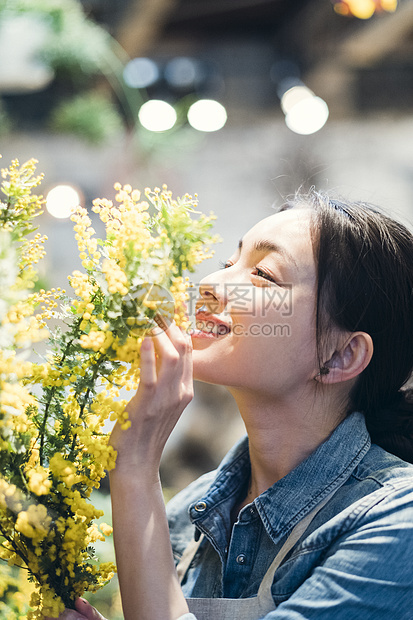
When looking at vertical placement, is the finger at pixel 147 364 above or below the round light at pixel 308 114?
below

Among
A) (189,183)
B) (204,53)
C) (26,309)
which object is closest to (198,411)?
(189,183)

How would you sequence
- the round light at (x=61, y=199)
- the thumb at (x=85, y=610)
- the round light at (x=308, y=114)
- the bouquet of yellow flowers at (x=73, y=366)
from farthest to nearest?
the round light at (x=308, y=114) < the round light at (x=61, y=199) < the thumb at (x=85, y=610) < the bouquet of yellow flowers at (x=73, y=366)

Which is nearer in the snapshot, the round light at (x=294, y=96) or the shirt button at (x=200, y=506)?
the shirt button at (x=200, y=506)

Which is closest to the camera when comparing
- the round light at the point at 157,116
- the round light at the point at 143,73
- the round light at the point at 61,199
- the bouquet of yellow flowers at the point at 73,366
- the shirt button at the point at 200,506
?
the bouquet of yellow flowers at the point at 73,366

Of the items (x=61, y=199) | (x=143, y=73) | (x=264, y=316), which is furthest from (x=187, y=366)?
(x=143, y=73)

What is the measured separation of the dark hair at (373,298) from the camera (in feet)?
2.90

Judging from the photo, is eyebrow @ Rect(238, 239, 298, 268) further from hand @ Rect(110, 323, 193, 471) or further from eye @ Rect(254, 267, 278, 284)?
hand @ Rect(110, 323, 193, 471)

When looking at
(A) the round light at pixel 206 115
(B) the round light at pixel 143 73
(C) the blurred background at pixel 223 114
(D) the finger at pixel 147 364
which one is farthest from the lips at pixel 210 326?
(B) the round light at pixel 143 73

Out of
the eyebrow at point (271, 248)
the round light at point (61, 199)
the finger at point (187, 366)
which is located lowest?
the finger at point (187, 366)

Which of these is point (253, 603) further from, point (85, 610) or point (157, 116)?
point (157, 116)

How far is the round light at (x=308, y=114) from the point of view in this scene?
2.63 m

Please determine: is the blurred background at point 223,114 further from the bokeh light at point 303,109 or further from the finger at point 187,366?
the finger at point 187,366

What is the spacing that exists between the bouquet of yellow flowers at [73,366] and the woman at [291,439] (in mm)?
41

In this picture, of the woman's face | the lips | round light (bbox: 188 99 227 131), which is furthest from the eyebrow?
round light (bbox: 188 99 227 131)
